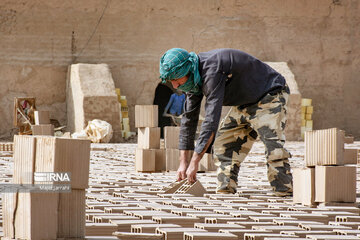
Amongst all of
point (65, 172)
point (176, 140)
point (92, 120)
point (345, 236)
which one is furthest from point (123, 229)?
point (92, 120)

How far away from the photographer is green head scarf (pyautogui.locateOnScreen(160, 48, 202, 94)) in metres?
5.22

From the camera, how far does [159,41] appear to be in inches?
735

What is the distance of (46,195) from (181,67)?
2323 millimetres

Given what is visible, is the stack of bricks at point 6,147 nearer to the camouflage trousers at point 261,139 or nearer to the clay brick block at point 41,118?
the clay brick block at point 41,118

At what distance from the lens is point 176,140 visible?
8.77m

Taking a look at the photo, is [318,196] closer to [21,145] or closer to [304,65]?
[21,145]

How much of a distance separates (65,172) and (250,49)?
53.8ft

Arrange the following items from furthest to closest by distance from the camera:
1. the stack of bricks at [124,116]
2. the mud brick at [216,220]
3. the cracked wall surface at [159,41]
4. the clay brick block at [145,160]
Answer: the cracked wall surface at [159,41], the stack of bricks at [124,116], the clay brick block at [145,160], the mud brick at [216,220]

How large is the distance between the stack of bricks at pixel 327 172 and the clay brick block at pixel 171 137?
11.5 feet

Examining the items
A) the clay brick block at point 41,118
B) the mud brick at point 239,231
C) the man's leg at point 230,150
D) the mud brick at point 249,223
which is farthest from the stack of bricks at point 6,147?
the mud brick at point 239,231

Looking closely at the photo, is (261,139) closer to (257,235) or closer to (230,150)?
(230,150)

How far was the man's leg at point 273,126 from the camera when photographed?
5.67m

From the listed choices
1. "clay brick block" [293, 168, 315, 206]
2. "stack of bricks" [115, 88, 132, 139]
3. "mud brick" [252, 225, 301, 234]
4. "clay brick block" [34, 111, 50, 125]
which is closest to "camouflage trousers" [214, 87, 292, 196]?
"clay brick block" [293, 168, 315, 206]

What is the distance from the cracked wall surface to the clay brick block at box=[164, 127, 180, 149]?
942 cm
